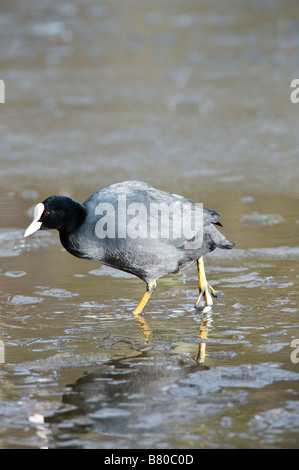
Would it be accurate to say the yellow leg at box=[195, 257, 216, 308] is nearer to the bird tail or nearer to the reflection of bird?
the reflection of bird

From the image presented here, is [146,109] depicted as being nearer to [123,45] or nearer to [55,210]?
[123,45]

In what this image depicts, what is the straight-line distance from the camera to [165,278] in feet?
19.7

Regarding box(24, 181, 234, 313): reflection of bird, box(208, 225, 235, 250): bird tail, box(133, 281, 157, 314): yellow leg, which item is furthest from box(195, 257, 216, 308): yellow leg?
box(133, 281, 157, 314): yellow leg

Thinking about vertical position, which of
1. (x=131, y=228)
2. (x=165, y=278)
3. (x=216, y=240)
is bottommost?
(x=165, y=278)

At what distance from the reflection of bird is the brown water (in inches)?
12.4

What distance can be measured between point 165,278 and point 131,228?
116 cm

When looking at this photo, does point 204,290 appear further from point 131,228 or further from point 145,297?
point 131,228

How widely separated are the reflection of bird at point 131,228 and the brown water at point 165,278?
315 mm

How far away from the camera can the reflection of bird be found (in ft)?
16.3

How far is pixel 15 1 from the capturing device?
19891 millimetres

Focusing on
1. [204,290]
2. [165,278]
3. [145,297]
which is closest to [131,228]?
[145,297]

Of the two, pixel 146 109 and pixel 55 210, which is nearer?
pixel 55 210

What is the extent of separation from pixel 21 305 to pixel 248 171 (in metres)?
3.98
